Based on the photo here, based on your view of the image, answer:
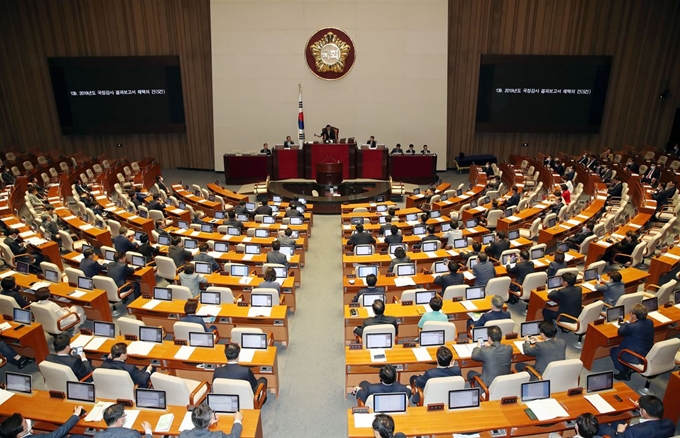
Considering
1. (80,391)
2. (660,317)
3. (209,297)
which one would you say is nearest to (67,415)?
(80,391)

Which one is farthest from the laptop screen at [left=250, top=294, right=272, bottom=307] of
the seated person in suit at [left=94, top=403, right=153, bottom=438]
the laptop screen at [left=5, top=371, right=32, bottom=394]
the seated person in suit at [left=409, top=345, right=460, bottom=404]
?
the seated person in suit at [left=94, top=403, right=153, bottom=438]

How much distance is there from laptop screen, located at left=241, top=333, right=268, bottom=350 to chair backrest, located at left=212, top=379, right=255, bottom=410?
123cm

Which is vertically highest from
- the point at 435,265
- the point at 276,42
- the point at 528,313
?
the point at 276,42

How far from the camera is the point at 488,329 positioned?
6746mm

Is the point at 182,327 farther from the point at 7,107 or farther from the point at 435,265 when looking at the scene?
the point at 7,107

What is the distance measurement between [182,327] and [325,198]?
1047cm

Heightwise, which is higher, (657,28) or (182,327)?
(657,28)

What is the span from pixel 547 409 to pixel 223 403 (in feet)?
12.6

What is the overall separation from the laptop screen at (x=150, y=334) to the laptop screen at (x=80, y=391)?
1460 mm

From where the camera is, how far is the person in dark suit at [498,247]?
10703 millimetres

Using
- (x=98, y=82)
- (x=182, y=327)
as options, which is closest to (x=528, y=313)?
→ (x=182, y=327)

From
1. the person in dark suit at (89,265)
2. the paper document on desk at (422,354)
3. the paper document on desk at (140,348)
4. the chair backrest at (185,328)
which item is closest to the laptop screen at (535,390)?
the paper document on desk at (422,354)

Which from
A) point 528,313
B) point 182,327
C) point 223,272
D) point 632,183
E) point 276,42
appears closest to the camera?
point 182,327

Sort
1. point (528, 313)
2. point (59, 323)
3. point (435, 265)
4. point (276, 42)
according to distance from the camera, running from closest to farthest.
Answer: point (59, 323), point (528, 313), point (435, 265), point (276, 42)
